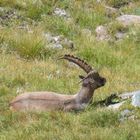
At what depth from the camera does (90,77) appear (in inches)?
368

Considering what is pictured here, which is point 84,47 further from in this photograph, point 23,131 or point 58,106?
point 23,131

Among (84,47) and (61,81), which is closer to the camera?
(61,81)

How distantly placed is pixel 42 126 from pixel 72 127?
390mm

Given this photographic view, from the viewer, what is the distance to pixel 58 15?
52.0ft

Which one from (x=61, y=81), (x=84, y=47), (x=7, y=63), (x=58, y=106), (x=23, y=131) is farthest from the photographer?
(x=84, y=47)

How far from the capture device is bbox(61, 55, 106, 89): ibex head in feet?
30.2

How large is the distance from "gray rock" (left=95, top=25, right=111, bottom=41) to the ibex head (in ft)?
18.1

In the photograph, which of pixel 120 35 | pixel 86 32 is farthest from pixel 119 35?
pixel 86 32

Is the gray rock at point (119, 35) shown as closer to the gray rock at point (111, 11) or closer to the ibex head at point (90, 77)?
the gray rock at point (111, 11)

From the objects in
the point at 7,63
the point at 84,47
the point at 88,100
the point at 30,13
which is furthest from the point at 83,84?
the point at 30,13

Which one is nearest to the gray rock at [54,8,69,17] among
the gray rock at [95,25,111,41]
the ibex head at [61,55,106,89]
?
the gray rock at [95,25,111,41]

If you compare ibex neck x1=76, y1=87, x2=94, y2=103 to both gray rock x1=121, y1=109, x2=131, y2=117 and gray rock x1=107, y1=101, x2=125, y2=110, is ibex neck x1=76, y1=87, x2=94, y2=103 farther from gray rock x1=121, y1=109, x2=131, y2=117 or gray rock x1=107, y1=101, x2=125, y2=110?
gray rock x1=121, y1=109, x2=131, y2=117

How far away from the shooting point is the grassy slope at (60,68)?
7.76m

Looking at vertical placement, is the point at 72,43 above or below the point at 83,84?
below
